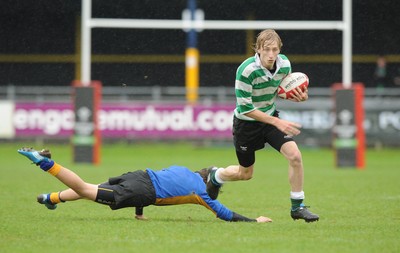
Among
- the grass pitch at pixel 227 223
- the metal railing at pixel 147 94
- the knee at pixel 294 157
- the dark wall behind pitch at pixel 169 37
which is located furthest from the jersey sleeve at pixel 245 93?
the metal railing at pixel 147 94

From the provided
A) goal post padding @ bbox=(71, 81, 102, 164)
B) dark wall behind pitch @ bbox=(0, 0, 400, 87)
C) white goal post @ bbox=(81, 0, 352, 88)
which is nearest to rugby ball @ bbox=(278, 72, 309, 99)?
white goal post @ bbox=(81, 0, 352, 88)

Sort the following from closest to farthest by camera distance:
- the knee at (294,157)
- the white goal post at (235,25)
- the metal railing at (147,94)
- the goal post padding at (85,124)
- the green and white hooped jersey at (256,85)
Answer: the knee at (294,157)
the green and white hooped jersey at (256,85)
the white goal post at (235,25)
the goal post padding at (85,124)
the metal railing at (147,94)

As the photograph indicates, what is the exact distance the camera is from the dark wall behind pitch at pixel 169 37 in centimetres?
1558

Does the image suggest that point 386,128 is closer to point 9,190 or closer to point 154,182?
point 9,190

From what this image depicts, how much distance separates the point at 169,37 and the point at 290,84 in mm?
10138

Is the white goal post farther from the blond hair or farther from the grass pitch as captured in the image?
the blond hair

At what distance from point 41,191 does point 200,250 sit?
502 centimetres

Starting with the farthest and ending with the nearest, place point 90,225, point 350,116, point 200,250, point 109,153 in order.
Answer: point 109,153
point 350,116
point 90,225
point 200,250

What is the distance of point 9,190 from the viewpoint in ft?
35.3

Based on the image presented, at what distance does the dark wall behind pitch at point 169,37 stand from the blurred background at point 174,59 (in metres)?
0.03

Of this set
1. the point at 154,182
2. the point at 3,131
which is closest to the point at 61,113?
the point at 3,131

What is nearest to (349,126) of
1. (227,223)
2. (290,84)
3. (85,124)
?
(85,124)

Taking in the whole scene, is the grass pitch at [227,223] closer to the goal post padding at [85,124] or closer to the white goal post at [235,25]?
the goal post padding at [85,124]

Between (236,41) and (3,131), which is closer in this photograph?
(3,131)
